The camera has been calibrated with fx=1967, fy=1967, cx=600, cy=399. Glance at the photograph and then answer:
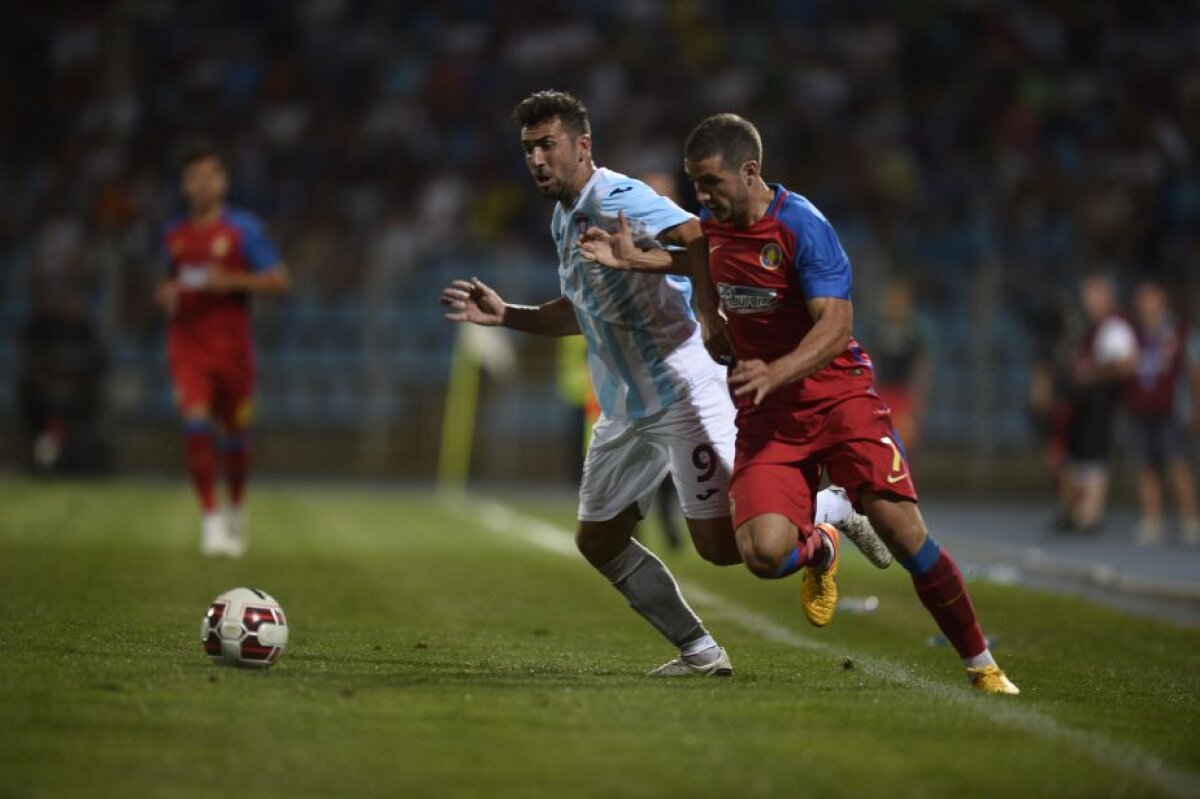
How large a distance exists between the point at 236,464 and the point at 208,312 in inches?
43.0

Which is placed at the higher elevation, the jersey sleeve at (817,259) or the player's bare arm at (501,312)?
the jersey sleeve at (817,259)

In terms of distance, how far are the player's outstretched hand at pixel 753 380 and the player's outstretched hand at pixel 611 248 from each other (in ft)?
2.00

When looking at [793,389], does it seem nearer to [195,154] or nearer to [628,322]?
[628,322]

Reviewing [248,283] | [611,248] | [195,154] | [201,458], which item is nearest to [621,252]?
[611,248]

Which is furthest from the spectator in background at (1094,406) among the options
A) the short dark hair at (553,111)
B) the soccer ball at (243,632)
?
the soccer ball at (243,632)

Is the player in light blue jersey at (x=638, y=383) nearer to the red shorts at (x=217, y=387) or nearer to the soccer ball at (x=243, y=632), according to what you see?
the soccer ball at (x=243, y=632)

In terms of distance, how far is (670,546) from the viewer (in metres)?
15.5

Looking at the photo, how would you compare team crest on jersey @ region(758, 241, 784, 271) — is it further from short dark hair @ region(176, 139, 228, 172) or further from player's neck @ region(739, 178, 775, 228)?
short dark hair @ region(176, 139, 228, 172)

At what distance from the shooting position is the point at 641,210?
7.42m

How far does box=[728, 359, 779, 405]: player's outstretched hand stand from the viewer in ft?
22.4

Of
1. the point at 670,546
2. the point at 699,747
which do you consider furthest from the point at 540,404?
the point at 699,747

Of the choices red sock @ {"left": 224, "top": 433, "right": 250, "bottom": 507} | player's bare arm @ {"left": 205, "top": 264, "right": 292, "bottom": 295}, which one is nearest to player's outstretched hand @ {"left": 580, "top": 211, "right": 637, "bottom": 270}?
player's bare arm @ {"left": 205, "top": 264, "right": 292, "bottom": 295}

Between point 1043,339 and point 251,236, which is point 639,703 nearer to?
point 251,236

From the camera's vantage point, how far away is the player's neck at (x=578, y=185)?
7555mm
